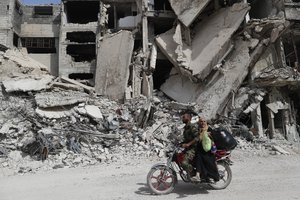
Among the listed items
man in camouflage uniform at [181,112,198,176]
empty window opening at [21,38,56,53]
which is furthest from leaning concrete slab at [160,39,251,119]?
empty window opening at [21,38,56,53]

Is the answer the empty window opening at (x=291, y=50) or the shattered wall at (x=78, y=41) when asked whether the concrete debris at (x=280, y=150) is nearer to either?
the empty window opening at (x=291, y=50)

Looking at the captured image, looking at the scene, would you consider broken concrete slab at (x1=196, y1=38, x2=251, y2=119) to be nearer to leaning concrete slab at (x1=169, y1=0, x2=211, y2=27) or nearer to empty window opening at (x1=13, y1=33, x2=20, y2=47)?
leaning concrete slab at (x1=169, y1=0, x2=211, y2=27)

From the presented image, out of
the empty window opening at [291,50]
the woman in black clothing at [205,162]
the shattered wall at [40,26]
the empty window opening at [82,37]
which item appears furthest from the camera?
the shattered wall at [40,26]

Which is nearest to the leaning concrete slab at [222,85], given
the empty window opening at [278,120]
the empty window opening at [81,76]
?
the empty window opening at [278,120]

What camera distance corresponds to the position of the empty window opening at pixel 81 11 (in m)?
23.4

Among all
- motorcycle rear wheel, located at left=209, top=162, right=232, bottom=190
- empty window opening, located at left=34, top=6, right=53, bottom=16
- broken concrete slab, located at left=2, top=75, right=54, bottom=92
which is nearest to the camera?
motorcycle rear wheel, located at left=209, top=162, right=232, bottom=190

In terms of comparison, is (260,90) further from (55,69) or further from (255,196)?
(55,69)

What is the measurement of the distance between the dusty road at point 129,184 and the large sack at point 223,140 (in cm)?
84

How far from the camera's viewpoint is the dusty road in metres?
5.94

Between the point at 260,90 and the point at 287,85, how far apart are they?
1.45 m

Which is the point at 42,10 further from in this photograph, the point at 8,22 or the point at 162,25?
the point at 162,25

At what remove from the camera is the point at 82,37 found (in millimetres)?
23406

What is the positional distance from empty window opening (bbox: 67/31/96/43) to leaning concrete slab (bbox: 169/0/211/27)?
24.9 ft

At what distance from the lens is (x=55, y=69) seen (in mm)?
21891
